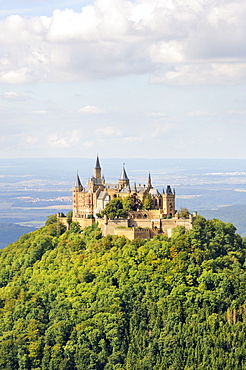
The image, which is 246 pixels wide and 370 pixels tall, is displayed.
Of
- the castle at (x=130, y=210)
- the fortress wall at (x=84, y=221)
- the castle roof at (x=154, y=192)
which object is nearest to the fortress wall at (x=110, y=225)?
the castle at (x=130, y=210)

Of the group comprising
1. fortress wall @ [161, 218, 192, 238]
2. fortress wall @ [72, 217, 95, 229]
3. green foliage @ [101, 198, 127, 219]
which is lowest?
→ fortress wall @ [161, 218, 192, 238]

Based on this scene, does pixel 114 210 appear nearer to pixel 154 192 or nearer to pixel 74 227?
pixel 154 192

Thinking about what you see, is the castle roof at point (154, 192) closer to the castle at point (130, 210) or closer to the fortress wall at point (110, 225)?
the castle at point (130, 210)

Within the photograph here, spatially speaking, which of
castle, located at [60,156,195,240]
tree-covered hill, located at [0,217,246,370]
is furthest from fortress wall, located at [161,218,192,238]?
tree-covered hill, located at [0,217,246,370]

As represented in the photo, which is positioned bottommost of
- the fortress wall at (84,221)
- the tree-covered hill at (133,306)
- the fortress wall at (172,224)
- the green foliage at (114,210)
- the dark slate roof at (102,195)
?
the tree-covered hill at (133,306)

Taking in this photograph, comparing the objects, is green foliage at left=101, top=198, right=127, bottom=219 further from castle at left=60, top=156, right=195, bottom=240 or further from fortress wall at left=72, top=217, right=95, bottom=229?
fortress wall at left=72, top=217, right=95, bottom=229

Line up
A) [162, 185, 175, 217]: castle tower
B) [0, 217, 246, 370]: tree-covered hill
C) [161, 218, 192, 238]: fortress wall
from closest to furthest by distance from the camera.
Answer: [0, 217, 246, 370]: tree-covered hill
[161, 218, 192, 238]: fortress wall
[162, 185, 175, 217]: castle tower
